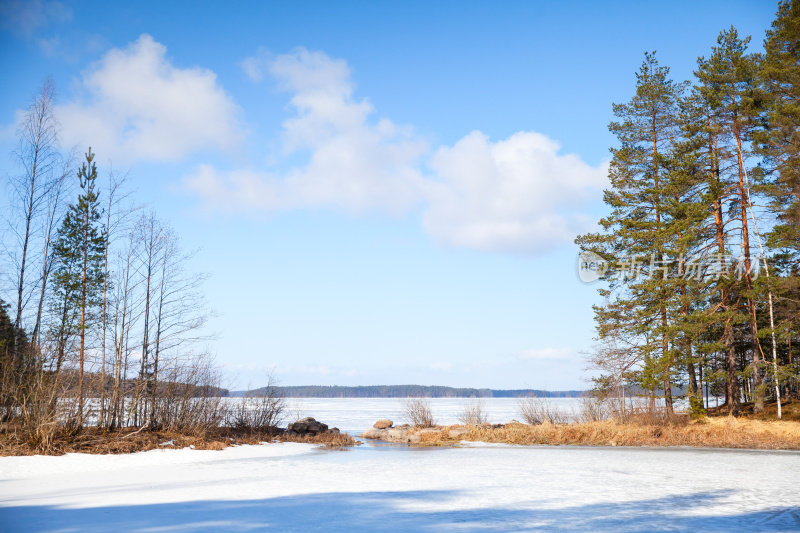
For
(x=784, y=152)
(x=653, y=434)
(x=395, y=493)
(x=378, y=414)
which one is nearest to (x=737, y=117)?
(x=784, y=152)

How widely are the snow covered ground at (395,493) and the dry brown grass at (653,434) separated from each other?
3223 millimetres

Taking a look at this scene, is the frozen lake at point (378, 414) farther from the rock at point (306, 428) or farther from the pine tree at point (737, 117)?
the pine tree at point (737, 117)

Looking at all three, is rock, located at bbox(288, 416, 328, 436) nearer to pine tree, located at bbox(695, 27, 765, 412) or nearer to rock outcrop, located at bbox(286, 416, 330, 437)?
rock outcrop, located at bbox(286, 416, 330, 437)

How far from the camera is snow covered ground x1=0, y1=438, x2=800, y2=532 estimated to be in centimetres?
902

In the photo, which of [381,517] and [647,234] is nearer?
[381,517]

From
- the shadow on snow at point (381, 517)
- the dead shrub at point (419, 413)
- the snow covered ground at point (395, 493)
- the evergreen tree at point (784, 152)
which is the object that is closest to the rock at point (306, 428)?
the dead shrub at point (419, 413)

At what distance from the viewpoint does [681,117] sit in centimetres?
2806

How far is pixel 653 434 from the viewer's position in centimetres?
2475

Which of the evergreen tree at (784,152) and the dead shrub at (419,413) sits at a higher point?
the evergreen tree at (784,152)

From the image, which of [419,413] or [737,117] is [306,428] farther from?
[737,117]

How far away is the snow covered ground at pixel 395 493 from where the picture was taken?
9023mm

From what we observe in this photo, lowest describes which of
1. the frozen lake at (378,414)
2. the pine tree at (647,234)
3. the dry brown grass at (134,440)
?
the frozen lake at (378,414)

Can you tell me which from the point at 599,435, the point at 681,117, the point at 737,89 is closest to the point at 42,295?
the point at 599,435

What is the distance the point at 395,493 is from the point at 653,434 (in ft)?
56.0
